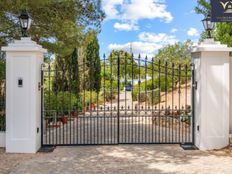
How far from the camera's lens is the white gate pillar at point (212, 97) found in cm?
873

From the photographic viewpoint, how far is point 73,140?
10.2 meters

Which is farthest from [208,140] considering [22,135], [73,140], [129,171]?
[22,135]

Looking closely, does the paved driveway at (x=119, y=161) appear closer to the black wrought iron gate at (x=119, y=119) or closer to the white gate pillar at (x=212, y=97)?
the white gate pillar at (x=212, y=97)

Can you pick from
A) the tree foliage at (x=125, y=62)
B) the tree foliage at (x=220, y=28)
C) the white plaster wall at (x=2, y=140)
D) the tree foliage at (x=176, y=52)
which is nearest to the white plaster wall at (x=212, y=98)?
the tree foliage at (x=125, y=62)

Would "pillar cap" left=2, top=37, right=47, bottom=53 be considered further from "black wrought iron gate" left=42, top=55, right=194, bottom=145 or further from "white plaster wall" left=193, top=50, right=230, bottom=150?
"white plaster wall" left=193, top=50, right=230, bottom=150

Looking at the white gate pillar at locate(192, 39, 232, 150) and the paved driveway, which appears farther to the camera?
the white gate pillar at locate(192, 39, 232, 150)

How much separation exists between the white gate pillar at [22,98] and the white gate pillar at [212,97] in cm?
388

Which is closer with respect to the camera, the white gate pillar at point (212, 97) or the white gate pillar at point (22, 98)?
the white gate pillar at point (22, 98)

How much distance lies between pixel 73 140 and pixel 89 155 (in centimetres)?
220

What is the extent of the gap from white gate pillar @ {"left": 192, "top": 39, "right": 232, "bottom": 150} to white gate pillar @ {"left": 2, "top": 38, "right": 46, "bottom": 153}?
12.7ft

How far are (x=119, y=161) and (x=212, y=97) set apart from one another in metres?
2.83

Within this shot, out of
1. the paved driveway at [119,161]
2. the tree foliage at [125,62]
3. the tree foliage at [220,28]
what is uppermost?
the tree foliage at [220,28]

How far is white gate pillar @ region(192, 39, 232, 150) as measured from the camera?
873 cm

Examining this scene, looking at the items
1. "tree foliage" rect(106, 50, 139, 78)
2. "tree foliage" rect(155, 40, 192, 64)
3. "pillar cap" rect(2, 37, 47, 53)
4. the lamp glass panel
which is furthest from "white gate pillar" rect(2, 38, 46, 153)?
"tree foliage" rect(155, 40, 192, 64)
